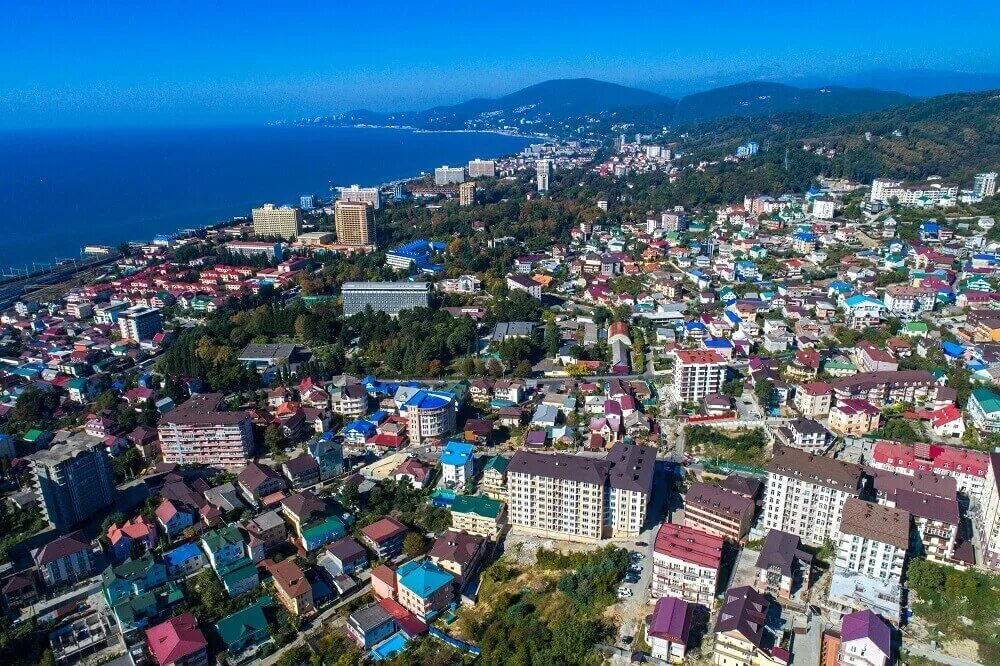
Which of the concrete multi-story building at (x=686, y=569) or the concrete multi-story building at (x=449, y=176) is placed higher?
A: the concrete multi-story building at (x=449, y=176)

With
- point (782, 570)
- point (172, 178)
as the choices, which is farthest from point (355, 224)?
point (172, 178)

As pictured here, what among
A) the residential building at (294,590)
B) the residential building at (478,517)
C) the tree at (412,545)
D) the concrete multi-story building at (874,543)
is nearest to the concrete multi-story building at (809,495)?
the concrete multi-story building at (874,543)

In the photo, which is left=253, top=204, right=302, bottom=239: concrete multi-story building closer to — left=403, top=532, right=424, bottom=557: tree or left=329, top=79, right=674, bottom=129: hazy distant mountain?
left=403, top=532, right=424, bottom=557: tree

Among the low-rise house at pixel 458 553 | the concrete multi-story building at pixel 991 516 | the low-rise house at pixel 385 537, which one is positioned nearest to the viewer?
the concrete multi-story building at pixel 991 516

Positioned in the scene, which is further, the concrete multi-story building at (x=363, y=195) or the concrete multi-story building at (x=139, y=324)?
the concrete multi-story building at (x=363, y=195)

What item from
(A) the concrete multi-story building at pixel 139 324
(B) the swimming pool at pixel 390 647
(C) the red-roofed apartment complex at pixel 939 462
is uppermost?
(A) the concrete multi-story building at pixel 139 324

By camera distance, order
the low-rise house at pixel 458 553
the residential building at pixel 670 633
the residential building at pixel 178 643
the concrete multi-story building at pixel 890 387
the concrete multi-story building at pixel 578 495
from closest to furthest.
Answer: the residential building at pixel 670 633
the residential building at pixel 178 643
the low-rise house at pixel 458 553
the concrete multi-story building at pixel 578 495
the concrete multi-story building at pixel 890 387

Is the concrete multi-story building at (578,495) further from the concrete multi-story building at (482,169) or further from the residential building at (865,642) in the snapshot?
the concrete multi-story building at (482,169)

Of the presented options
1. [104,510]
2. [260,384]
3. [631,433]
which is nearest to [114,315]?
[260,384]

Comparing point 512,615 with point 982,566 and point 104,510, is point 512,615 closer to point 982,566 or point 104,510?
point 982,566
